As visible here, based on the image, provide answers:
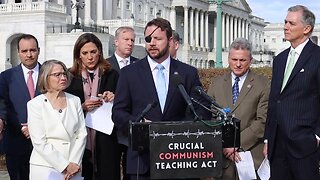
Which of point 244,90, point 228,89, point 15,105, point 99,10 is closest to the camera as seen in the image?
point 244,90

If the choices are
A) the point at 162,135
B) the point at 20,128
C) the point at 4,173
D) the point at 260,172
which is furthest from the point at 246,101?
the point at 4,173

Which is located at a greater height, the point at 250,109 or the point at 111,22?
the point at 111,22

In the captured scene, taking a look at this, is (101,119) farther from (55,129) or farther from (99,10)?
(99,10)

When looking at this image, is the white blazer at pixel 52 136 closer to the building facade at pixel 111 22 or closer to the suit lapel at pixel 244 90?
the suit lapel at pixel 244 90

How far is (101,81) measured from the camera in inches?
287

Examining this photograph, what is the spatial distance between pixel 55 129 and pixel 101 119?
0.90 meters

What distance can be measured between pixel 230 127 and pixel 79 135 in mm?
2079

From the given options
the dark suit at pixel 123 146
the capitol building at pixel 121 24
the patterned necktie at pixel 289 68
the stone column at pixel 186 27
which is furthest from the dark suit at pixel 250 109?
the stone column at pixel 186 27

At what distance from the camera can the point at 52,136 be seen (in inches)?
249

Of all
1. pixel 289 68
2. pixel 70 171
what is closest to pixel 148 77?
pixel 70 171

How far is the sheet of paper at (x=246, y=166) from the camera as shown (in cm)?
687

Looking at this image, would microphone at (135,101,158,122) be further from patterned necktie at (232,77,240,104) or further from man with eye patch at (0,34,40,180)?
man with eye patch at (0,34,40,180)

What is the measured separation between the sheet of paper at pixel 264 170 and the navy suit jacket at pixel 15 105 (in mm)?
3085

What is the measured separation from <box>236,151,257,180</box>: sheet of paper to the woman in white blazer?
6.42 ft
